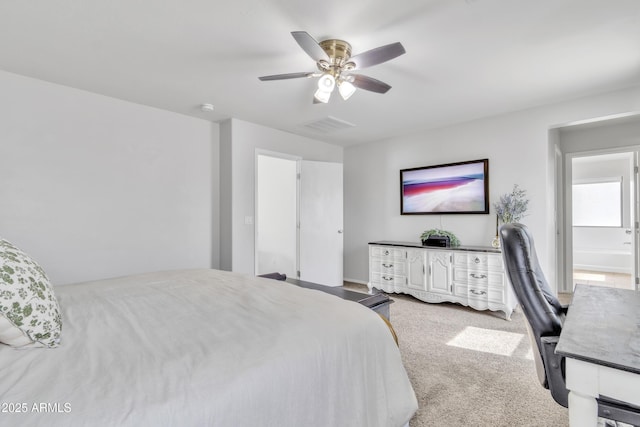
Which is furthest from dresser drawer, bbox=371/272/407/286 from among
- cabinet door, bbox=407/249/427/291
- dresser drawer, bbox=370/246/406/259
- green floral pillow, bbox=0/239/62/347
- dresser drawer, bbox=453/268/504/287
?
green floral pillow, bbox=0/239/62/347

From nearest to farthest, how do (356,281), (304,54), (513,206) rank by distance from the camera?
(304,54), (513,206), (356,281)

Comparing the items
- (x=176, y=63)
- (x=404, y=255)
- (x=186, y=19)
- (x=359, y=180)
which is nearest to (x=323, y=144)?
(x=359, y=180)

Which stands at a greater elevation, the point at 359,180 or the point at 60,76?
the point at 60,76

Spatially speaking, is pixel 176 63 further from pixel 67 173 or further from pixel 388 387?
pixel 388 387

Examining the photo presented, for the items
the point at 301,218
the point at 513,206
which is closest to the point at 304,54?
the point at 301,218

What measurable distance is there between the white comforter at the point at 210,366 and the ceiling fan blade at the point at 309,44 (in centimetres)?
145

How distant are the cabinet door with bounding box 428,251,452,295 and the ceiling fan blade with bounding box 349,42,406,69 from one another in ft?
8.87

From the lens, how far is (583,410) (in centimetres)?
91

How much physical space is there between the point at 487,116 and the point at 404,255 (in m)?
2.09

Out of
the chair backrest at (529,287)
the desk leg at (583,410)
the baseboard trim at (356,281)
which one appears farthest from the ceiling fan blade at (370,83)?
the baseboard trim at (356,281)

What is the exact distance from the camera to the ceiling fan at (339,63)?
1.94 metres

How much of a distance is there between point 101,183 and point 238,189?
1433 millimetres

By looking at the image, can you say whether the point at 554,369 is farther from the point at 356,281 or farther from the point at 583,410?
the point at 356,281

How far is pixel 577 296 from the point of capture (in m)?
1.52
